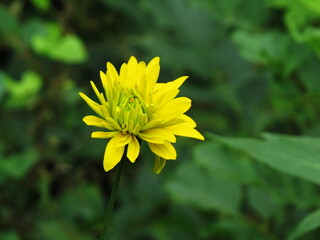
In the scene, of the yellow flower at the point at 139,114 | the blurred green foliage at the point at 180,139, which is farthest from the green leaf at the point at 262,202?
the yellow flower at the point at 139,114

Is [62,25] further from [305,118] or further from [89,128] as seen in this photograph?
[305,118]

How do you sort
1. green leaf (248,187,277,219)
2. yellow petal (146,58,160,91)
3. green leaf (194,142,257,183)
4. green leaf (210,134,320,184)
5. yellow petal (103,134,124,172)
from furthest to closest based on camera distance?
green leaf (248,187,277,219) → green leaf (194,142,257,183) → green leaf (210,134,320,184) → yellow petal (146,58,160,91) → yellow petal (103,134,124,172)

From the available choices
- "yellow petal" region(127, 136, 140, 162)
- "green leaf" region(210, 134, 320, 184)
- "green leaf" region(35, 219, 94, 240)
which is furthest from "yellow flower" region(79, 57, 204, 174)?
"green leaf" region(35, 219, 94, 240)

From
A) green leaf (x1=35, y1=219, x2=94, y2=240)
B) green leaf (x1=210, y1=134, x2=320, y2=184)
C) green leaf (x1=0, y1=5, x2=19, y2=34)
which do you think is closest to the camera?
green leaf (x1=210, y1=134, x2=320, y2=184)

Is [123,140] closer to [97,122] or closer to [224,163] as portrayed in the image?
[97,122]

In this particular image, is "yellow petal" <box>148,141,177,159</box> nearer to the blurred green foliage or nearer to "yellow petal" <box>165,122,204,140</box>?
"yellow petal" <box>165,122,204,140</box>

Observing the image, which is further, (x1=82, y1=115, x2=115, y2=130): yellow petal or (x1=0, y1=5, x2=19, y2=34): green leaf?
(x1=0, y1=5, x2=19, y2=34): green leaf

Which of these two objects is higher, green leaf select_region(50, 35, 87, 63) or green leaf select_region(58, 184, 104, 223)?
green leaf select_region(50, 35, 87, 63)

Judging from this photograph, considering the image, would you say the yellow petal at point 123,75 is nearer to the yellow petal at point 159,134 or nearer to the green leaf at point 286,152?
the yellow petal at point 159,134
